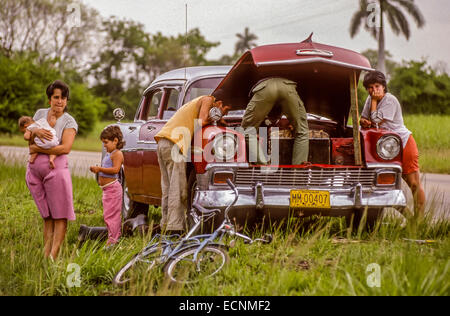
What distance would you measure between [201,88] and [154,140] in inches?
32.6

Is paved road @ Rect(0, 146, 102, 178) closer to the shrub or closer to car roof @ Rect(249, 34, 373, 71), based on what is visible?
car roof @ Rect(249, 34, 373, 71)

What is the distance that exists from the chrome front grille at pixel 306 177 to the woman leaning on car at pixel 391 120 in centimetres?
64

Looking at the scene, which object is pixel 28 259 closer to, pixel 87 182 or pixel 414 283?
pixel 414 283

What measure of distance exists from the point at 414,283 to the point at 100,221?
5.06 m

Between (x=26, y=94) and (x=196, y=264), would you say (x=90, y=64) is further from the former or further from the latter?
(x=196, y=264)

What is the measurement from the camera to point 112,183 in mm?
6109

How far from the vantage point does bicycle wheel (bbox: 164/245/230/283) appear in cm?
408

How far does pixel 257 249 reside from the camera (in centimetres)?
507

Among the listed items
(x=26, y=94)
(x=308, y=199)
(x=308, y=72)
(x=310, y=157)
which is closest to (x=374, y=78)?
(x=308, y=72)

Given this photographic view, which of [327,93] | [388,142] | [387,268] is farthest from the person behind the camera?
[327,93]

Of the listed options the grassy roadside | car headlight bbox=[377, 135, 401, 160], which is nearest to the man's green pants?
car headlight bbox=[377, 135, 401, 160]

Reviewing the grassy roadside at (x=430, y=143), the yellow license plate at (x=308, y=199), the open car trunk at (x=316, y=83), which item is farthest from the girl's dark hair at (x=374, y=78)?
the grassy roadside at (x=430, y=143)

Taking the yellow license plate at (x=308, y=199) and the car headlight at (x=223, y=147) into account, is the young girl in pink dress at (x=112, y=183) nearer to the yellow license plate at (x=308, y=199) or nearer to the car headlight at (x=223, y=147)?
the car headlight at (x=223, y=147)

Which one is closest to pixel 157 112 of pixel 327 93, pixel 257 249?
pixel 327 93
